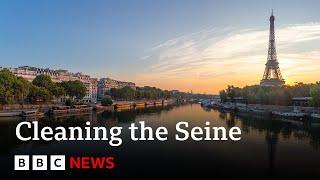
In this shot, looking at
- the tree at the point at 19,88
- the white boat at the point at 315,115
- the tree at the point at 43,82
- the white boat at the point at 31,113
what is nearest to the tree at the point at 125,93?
the tree at the point at 43,82

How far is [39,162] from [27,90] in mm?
48910

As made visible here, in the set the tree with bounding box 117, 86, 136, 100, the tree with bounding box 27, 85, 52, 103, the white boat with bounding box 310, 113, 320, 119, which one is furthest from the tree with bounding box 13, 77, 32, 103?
the tree with bounding box 117, 86, 136, 100

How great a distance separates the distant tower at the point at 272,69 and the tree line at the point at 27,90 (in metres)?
57.2

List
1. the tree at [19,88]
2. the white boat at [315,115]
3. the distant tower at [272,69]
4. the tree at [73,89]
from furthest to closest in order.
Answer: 1. the distant tower at [272,69]
2. the tree at [73,89]
3. the tree at [19,88]
4. the white boat at [315,115]

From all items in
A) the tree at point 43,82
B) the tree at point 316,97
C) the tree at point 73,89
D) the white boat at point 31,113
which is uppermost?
the tree at point 43,82

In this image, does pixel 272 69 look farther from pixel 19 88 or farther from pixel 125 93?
pixel 19 88

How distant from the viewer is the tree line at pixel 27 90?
66.7 m

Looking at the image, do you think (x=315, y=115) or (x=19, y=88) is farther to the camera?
(x=19, y=88)

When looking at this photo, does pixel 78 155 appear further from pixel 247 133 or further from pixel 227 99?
pixel 227 99

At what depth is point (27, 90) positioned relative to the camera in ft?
245

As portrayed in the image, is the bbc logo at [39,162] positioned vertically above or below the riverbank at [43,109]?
below

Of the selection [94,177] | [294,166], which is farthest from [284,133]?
[94,177]

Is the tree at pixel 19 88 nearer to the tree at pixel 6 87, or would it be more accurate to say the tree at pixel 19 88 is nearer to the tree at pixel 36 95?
the tree at pixel 6 87

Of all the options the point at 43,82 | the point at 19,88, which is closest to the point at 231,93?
the point at 43,82
